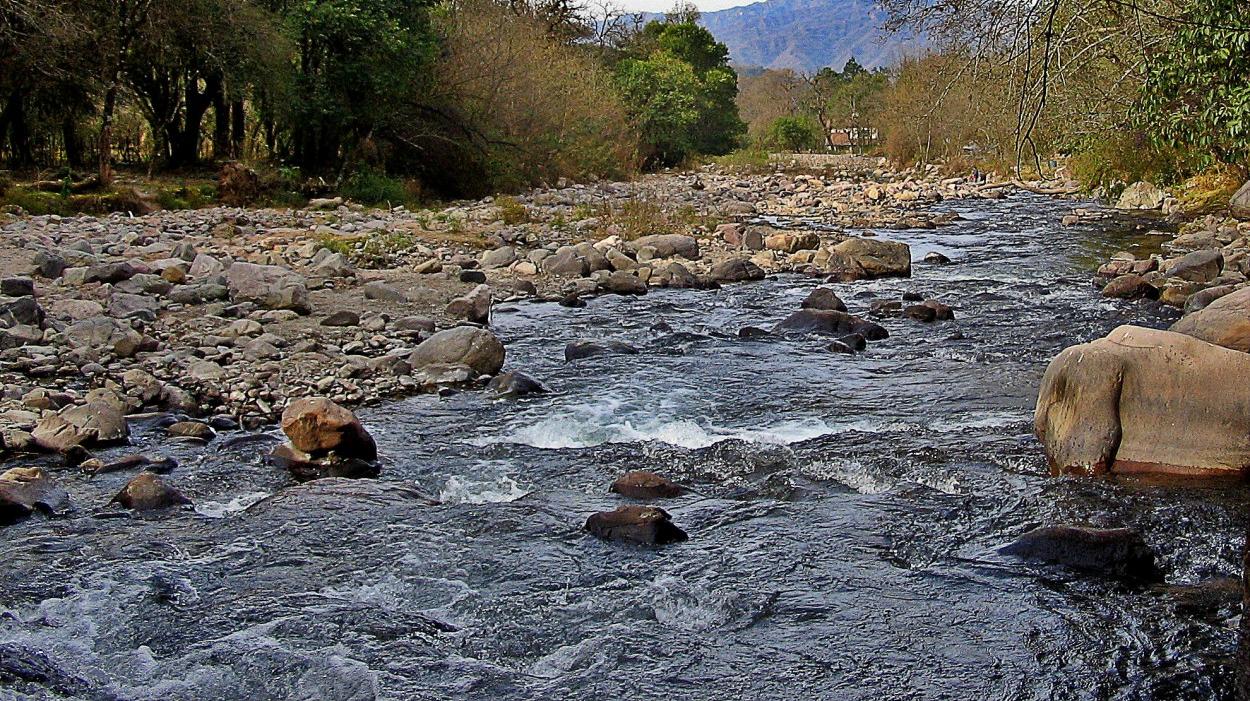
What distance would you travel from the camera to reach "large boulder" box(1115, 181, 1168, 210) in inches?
891

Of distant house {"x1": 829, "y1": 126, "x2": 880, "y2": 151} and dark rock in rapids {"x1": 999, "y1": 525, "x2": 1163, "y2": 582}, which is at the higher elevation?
distant house {"x1": 829, "y1": 126, "x2": 880, "y2": 151}

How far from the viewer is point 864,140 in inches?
2372

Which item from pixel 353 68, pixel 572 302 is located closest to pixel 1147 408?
pixel 572 302

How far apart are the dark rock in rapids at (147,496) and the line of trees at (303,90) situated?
1105 centimetres

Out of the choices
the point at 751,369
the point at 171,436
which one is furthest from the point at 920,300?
the point at 171,436

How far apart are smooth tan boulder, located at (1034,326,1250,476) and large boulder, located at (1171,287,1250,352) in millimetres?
1411

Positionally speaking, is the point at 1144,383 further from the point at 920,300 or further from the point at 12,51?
the point at 12,51

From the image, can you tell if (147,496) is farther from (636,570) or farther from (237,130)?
(237,130)

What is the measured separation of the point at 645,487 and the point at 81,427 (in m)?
3.79

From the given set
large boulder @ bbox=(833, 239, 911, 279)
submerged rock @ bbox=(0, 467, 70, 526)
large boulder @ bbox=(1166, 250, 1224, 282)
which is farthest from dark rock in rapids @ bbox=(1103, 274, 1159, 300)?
submerged rock @ bbox=(0, 467, 70, 526)

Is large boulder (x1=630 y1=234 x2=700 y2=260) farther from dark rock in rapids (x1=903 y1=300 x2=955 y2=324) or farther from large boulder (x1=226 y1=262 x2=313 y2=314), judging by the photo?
large boulder (x1=226 y1=262 x2=313 y2=314)

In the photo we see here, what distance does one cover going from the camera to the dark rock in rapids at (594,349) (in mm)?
10320

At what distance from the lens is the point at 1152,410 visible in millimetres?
6770

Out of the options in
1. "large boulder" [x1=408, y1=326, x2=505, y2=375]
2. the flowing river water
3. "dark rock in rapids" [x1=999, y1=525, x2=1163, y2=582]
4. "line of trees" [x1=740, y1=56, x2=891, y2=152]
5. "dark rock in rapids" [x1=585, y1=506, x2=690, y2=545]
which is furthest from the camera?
"line of trees" [x1=740, y1=56, x2=891, y2=152]
